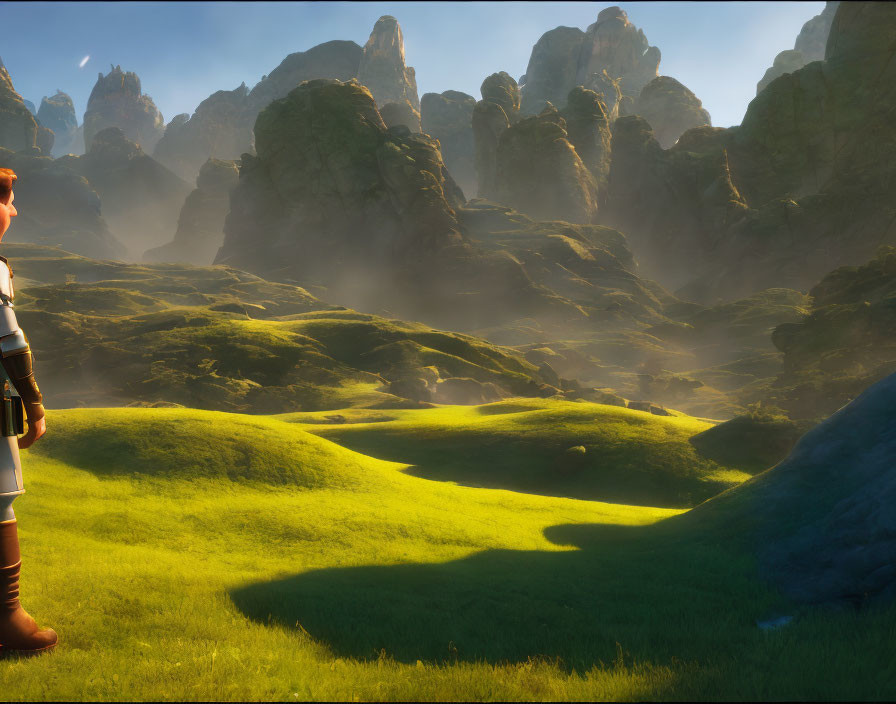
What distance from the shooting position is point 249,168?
184m

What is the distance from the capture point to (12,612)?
684cm

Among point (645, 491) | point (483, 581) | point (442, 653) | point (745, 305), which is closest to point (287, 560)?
point (483, 581)

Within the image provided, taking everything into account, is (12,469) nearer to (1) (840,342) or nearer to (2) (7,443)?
(2) (7,443)

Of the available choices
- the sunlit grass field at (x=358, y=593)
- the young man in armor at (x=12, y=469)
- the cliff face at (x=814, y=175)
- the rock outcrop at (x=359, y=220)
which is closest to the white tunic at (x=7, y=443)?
the young man in armor at (x=12, y=469)

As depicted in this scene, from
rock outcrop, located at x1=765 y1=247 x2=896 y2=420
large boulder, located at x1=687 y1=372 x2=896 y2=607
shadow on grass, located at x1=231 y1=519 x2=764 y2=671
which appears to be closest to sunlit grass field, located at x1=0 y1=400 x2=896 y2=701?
shadow on grass, located at x1=231 y1=519 x2=764 y2=671

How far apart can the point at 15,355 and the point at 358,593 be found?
5868 mm

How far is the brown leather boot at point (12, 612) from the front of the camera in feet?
22.3

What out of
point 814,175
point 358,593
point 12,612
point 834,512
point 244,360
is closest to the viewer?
point 12,612

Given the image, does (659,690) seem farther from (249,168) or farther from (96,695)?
(249,168)

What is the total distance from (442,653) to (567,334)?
144 meters

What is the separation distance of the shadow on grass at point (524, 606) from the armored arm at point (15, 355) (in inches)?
156

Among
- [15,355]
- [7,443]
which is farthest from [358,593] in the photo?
[15,355]

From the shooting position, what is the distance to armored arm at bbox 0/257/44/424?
695 centimetres

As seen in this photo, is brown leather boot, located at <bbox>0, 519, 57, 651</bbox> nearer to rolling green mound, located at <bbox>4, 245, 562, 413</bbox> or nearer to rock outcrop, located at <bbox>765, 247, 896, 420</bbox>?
rolling green mound, located at <bbox>4, 245, 562, 413</bbox>
